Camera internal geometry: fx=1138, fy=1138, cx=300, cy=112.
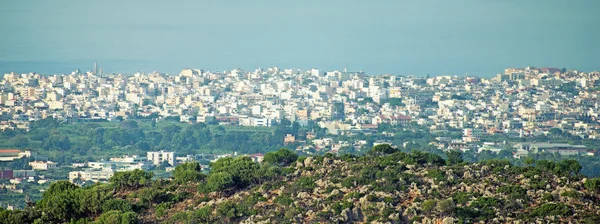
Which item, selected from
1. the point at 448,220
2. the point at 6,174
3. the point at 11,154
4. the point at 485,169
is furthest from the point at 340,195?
the point at 11,154

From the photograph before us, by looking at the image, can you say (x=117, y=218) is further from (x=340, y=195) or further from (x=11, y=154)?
(x=11, y=154)

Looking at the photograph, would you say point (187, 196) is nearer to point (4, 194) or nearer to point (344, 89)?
point (4, 194)

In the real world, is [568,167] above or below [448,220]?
above

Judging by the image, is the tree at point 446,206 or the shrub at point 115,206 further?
the shrub at point 115,206

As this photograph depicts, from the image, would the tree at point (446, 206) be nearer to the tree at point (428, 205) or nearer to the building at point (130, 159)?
the tree at point (428, 205)

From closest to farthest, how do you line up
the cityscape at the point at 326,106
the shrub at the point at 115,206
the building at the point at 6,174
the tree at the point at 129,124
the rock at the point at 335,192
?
the shrub at the point at 115,206
the rock at the point at 335,192
the building at the point at 6,174
the cityscape at the point at 326,106
the tree at the point at 129,124

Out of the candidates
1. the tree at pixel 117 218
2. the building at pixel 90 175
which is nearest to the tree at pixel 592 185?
the tree at pixel 117 218
